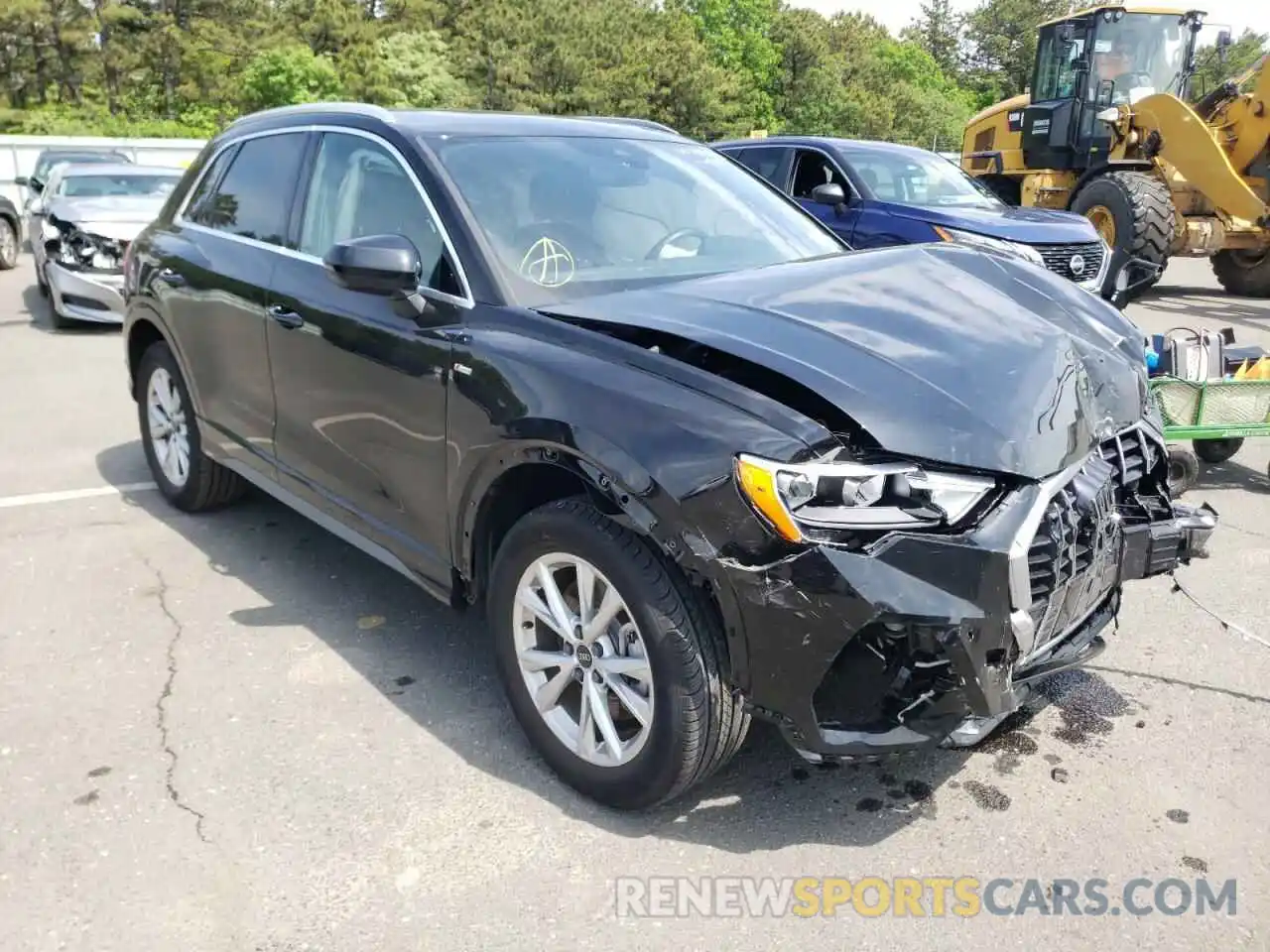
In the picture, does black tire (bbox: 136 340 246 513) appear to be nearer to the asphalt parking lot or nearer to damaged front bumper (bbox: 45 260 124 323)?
the asphalt parking lot

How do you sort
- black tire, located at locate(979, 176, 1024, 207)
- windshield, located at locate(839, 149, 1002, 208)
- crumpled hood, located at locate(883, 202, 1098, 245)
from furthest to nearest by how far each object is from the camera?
black tire, located at locate(979, 176, 1024, 207) → windshield, located at locate(839, 149, 1002, 208) → crumpled hood, located at locate(883, 202, 1098, 245)

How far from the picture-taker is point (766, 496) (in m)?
2.45

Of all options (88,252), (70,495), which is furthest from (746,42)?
(70,495)

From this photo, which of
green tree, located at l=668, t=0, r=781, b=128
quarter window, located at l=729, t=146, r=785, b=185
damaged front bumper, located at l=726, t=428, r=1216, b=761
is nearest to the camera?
damaged front bumper, located at l=726, t=428, r=1216, b=761

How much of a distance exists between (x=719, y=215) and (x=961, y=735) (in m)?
2.10

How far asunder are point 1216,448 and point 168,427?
5652mm

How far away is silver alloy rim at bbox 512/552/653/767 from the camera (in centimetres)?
282

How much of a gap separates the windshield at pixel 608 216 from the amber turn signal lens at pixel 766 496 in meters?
1.02

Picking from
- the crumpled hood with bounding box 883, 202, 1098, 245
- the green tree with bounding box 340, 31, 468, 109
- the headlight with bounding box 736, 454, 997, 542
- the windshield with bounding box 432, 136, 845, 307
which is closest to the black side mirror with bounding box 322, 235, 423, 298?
the windshield with bounding box 432, 136, 845, 307

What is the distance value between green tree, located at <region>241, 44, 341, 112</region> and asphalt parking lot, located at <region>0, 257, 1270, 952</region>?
162 ft

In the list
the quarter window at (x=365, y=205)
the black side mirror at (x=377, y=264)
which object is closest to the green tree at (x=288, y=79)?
the quarter window at (x=365, y=205)

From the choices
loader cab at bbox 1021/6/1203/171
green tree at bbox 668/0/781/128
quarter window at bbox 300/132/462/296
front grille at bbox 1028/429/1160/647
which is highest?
green tree at bbox 668/0/781/128

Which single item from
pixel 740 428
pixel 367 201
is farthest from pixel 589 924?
pixel 367 201

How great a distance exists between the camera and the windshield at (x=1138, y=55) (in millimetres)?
14016
